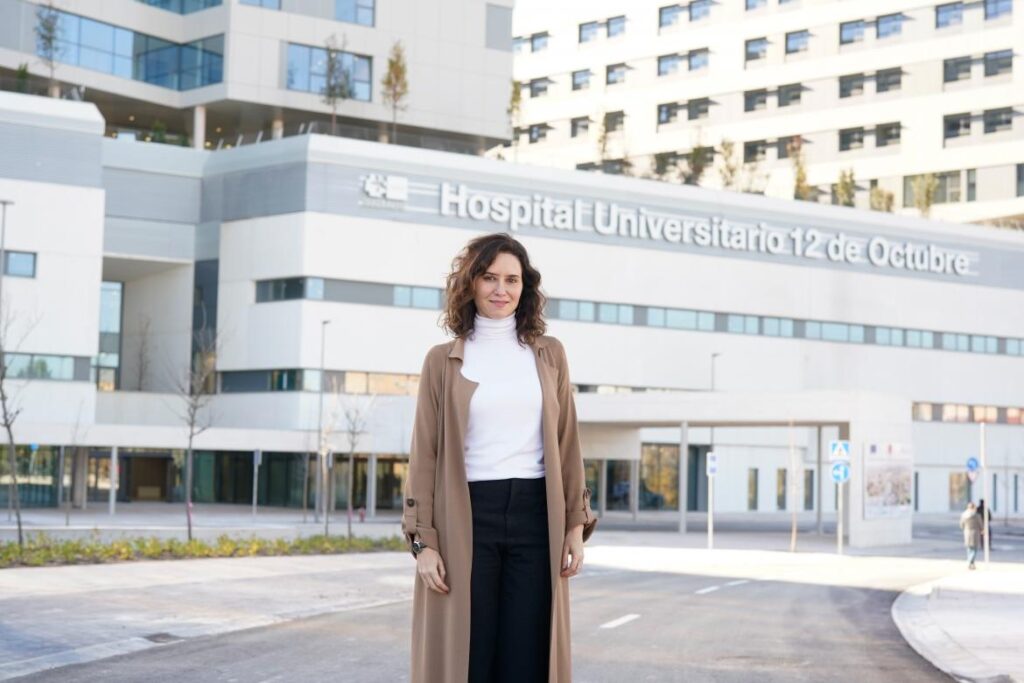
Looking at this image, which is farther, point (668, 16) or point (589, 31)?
point (589, 31)

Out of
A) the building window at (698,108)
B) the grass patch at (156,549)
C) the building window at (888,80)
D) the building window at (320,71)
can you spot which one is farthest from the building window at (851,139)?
the grass patch at (156,549)

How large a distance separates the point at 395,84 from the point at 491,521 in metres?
58.2

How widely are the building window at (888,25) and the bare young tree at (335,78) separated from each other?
110 feet

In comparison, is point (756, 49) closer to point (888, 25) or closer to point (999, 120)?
point (888, 25)

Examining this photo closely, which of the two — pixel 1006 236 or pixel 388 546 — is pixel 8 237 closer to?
pixel 388 546

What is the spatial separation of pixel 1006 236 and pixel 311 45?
35.3 meters

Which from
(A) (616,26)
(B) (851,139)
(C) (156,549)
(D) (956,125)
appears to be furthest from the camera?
(A) (616,26)

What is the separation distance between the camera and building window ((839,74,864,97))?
275 feet

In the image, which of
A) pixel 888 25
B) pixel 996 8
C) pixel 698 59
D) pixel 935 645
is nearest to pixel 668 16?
pixel 698 59

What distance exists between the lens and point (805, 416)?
45.6m

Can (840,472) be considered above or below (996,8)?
below

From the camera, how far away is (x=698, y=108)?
291 feet

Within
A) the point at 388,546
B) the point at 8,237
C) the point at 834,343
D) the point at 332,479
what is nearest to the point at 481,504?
the point at 388,546

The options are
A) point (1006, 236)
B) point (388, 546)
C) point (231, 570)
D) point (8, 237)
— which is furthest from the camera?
point (1006, 236)
